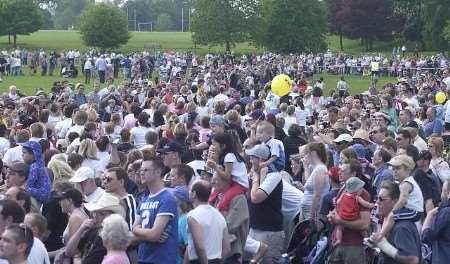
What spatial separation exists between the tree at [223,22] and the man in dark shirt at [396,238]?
210ft

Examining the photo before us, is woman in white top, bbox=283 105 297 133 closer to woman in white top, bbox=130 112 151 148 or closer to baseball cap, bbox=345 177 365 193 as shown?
woman in white top, bbox=130 112 151 148

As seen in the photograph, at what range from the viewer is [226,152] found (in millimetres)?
10039

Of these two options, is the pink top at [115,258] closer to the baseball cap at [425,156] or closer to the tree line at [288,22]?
the baseball cap at [425,156]

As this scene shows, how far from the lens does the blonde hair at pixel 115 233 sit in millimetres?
7426

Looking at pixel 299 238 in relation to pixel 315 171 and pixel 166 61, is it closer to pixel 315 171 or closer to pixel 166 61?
pixel 315 171

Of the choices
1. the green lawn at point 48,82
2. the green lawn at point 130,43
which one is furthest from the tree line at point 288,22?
the green lawn at point 48,82

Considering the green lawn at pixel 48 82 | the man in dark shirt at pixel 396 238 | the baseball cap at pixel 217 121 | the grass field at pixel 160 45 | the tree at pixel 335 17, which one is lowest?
the green lawn at pixel 48 82

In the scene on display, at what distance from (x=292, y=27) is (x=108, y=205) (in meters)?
61.5

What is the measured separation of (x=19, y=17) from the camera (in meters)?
76.9

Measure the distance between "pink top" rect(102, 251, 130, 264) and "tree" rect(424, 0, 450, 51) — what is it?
68.9 m

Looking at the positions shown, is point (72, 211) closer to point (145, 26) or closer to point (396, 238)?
point (396, 238)

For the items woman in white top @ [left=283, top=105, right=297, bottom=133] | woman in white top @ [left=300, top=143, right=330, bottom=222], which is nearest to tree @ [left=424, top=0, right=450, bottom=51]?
woman in white top @ [left=283, top=105, right=297, bottom=133]

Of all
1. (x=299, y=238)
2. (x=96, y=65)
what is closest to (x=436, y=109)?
(x=299, y=238)

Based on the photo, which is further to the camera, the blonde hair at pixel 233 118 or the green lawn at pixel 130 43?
the green lawn at pixel 130 43
